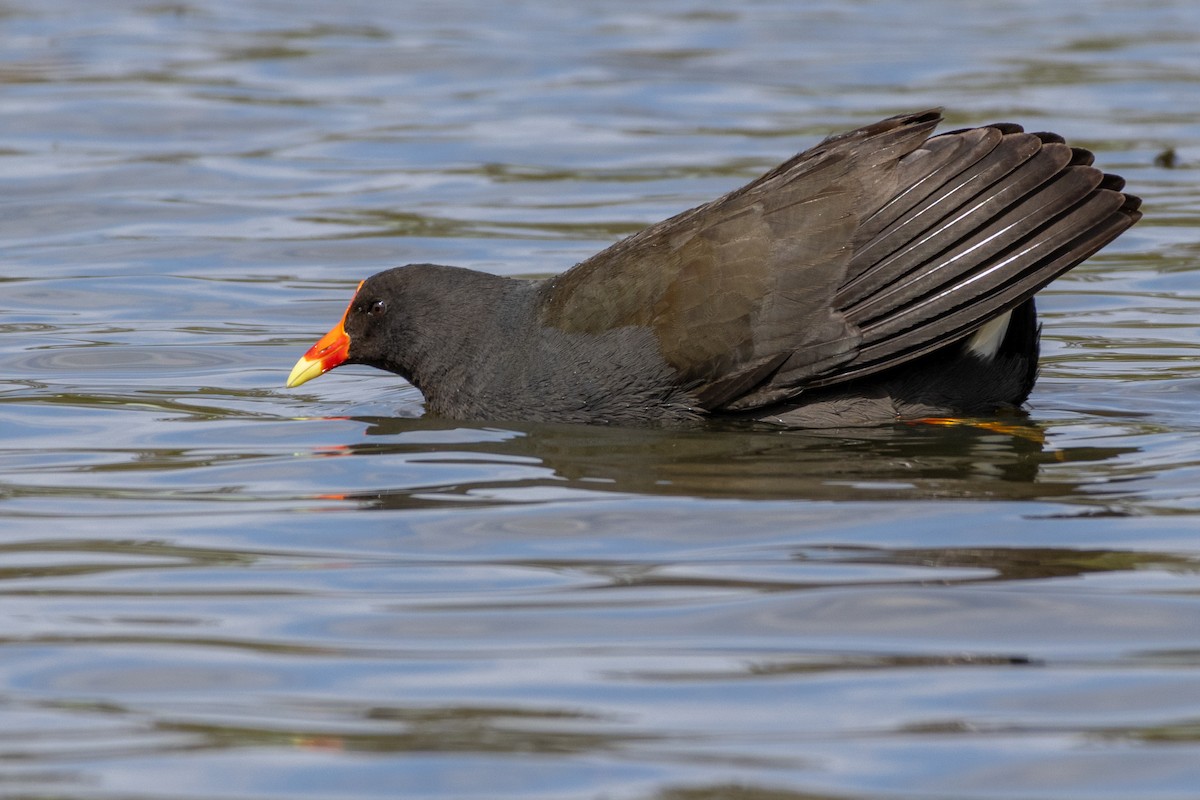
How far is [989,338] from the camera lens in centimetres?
709

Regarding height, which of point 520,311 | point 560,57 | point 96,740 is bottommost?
point 96,740

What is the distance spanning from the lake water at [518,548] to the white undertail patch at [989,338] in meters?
0.32

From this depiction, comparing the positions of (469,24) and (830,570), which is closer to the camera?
(830,570)

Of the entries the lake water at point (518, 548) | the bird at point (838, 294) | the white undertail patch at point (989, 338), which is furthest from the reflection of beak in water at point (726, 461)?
the white undertail patch at point (989, 338)

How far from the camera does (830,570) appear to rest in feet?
16.7

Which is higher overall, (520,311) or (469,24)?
(469,24)

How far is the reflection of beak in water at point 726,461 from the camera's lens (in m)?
6.04

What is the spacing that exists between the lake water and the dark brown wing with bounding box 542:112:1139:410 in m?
0.33

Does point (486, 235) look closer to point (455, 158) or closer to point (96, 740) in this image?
point (455, 158)

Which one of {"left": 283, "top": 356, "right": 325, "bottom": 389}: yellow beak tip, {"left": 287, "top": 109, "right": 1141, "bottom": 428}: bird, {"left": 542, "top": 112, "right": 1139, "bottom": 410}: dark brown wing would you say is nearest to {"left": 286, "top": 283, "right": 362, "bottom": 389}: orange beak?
{"left": 283, "top": 356, "right": 325, "bottom": 389}: yellow beak tip

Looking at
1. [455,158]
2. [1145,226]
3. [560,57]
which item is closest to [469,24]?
[560,57]

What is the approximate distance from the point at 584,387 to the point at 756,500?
1.30 meters

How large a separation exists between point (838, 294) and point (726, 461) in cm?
82

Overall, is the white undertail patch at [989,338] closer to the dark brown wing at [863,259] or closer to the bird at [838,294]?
the bird at [838,294]
